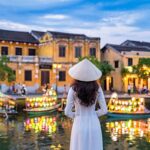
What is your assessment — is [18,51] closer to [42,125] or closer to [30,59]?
[30,59]

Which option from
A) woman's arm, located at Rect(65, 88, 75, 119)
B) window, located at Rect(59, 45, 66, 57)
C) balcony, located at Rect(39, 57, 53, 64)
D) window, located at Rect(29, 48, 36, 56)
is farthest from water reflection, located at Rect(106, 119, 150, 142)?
window, located at Rect(29, 48, 36, 56)

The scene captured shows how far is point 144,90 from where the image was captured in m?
45.3

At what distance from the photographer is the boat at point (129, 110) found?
A: 26.5 meters

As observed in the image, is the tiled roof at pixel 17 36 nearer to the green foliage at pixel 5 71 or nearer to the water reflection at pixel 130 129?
the green foliage at pixel 5 71

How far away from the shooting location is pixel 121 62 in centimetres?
4800

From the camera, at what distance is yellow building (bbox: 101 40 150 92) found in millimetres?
47875

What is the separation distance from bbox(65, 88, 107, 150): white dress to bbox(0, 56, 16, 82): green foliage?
3157cm

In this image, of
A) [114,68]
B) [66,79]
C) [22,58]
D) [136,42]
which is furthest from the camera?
[136,42]

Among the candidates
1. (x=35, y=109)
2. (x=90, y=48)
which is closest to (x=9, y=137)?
(x=35, y=109)

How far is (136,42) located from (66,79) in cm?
1736

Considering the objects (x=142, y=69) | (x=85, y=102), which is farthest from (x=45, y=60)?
(x=85, y=102)

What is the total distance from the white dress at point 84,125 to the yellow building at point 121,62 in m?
41.9

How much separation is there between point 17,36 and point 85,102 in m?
40.8

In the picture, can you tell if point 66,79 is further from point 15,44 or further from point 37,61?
point 15,44
